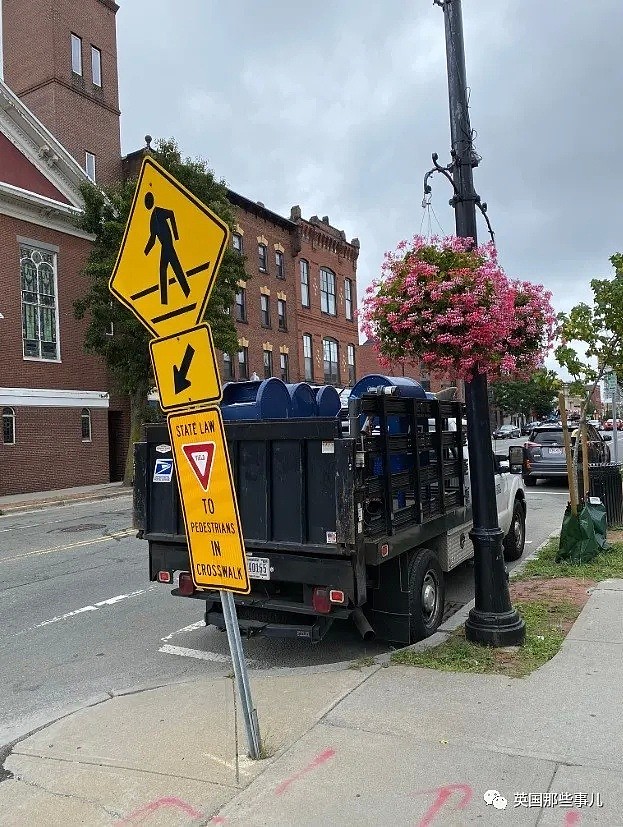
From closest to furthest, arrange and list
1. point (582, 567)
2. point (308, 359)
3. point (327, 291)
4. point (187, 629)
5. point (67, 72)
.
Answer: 1. point (187, 629)
2. point (582, 567)
3. point (67, 72)
4. point (308, 359)
5. point (327, 291)

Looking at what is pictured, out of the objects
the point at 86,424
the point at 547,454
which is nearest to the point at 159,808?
the point at 547,454

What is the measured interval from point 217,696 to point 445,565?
8.78 ft

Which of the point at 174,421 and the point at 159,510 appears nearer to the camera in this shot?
the point at 174,421

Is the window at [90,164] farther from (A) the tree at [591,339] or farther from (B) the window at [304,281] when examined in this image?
(A) the tree at [591,339]

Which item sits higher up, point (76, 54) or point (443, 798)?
point (76, 54)

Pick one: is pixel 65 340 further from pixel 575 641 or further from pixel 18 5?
pixel 575 641

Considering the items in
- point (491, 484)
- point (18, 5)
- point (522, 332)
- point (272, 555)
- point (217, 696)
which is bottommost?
point (217, 696)

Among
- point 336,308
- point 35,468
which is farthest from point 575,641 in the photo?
point 336,308

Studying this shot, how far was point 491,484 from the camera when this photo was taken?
5.64 meters

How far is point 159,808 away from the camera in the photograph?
339 cm

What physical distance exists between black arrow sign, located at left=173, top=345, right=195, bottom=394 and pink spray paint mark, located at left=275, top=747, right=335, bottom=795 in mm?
2104

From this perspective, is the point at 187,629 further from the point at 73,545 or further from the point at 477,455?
the point at 73,545

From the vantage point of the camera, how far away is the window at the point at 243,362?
111 feet

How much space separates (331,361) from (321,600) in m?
37.4
